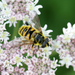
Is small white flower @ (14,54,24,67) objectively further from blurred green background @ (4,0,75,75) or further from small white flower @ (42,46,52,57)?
blurred green background @ (4,0,75,75)

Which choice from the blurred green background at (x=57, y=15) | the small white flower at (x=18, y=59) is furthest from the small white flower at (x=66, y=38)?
the blurred green background at (x=57, y=15)

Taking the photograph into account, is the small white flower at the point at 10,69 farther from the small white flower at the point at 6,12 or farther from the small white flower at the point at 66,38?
the small white flower at the point at 66,38

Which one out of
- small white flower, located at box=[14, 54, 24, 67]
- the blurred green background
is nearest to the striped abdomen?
small white flower, located at box=[14, 54, 24, 67]

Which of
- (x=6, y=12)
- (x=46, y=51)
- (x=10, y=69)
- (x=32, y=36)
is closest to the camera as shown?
(x=32, y=36)

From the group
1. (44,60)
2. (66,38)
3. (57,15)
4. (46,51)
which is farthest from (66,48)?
(57,15)

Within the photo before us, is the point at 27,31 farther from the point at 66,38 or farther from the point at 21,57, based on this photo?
the point at 66,38

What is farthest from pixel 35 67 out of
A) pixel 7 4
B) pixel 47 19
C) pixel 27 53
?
pixel 47 19

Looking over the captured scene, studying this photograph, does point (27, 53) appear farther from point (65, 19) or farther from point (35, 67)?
point (65, 19)

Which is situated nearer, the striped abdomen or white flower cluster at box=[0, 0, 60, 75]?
the striped abdomen
